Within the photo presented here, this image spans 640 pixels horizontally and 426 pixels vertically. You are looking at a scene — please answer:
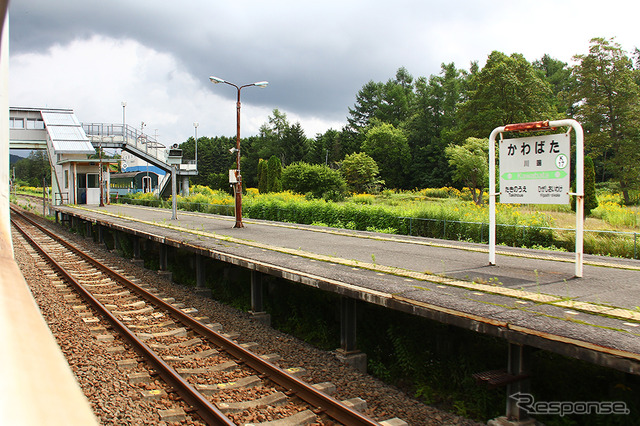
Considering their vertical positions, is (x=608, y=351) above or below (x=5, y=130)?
below

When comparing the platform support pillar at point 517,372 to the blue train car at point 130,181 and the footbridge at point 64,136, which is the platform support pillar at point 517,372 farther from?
the blue train car at point 130,181

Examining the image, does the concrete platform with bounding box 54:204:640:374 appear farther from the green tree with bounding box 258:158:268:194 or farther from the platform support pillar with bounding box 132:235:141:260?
the green tree with bounding box 258:158:268:194

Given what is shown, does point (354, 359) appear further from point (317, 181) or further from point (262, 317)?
point (317, 181)

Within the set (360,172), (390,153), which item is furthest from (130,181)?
(360,172)

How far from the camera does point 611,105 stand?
4056 centimetres

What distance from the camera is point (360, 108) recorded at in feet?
299

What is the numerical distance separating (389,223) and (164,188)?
121ft

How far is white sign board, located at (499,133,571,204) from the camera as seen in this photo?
819 cm

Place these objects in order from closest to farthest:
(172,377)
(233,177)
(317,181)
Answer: (172,377)
(233,177)
(317,181)

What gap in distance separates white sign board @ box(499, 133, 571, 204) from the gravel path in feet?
14.3

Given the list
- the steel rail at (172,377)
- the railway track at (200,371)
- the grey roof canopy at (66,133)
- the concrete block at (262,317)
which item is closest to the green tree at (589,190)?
the concrete block at (262,317)

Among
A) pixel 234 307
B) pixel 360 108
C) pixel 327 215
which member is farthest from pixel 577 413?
pixel 360 108

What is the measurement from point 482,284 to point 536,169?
2499mm

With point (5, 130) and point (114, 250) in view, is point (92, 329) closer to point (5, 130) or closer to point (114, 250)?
point (5, 130)
